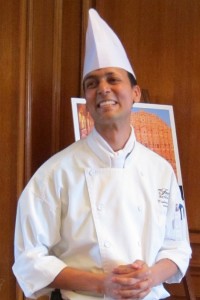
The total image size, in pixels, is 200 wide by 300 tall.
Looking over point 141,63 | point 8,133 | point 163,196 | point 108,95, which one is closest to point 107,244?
point 163,196

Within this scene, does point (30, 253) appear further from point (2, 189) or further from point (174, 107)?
point (174, 107)

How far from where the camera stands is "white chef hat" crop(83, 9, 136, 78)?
100 centimetres

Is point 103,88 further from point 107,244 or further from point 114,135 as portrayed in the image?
point 107,244

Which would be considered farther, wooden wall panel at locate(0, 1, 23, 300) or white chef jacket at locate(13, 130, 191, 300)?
wooden wall panel at locate(0, 1, 23, 300)

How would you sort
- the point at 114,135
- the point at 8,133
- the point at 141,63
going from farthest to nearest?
1. the point at 141,63
2. the point at 8,133
3. the point at 114,135

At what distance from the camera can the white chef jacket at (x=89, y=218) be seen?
902 millimetres

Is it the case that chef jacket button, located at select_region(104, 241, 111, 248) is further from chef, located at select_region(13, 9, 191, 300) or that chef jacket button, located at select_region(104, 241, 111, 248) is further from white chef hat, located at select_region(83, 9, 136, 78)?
white chef hat, located at select_region(83, 9, 136, 78)

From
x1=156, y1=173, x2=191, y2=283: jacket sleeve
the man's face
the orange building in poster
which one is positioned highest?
the man's face

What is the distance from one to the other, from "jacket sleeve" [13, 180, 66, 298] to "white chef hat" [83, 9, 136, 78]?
0.35m

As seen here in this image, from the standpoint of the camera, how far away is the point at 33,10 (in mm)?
1469

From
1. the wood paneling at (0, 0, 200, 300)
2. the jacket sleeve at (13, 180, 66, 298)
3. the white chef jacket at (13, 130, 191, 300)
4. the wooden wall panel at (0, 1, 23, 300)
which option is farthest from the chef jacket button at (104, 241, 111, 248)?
the wood paneling at (0, 0, 200, 300)

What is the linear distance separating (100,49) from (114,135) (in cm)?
24

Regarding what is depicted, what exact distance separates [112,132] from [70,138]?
0.74 metres

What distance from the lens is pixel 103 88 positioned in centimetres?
96
